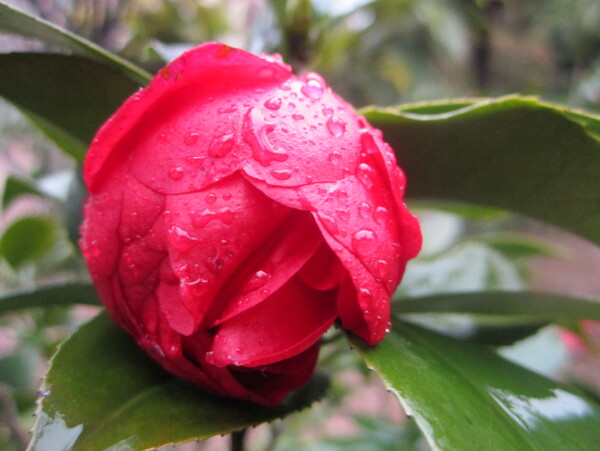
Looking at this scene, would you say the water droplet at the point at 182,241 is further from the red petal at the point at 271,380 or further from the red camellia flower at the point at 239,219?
the red petal at the point at 271,380

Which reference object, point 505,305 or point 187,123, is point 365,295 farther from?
point 505,305

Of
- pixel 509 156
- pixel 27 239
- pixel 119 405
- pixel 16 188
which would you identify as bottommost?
pixel 27 239

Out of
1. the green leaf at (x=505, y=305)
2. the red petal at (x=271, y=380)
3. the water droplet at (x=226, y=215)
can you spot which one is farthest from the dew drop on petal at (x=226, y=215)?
the green leaf at (x=505, y=305)

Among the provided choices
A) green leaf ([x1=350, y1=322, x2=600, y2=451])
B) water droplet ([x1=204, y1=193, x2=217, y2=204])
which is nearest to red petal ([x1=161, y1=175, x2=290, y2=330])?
water droplet ([x1=204, y1=193, x2=217, y2=204])

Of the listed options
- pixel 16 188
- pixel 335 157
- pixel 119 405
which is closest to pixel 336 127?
pixel 335 157

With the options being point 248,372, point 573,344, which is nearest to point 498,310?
point 248,372

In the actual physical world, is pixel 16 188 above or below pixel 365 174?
below
